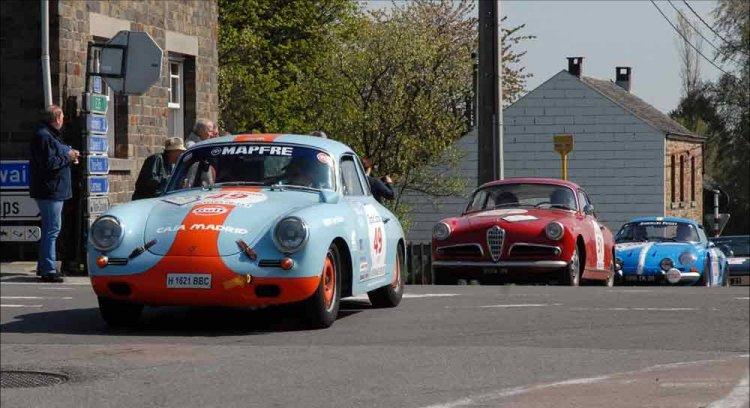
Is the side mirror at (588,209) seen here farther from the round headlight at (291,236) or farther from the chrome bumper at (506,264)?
the round headlight at (291,236)

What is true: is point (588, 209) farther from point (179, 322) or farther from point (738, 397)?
point (738, 397)

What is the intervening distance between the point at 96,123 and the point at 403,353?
30.2ft

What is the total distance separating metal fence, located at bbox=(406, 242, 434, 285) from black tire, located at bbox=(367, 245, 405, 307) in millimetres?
9739

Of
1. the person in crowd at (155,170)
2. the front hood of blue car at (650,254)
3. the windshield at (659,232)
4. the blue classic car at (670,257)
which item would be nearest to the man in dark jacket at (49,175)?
the person in crowd at (155,170)

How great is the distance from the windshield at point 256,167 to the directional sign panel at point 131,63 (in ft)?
18.3

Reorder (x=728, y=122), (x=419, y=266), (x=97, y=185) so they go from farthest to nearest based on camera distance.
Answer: (x=728, y=122) → (x=419, y=266) → (x=97, y=185)

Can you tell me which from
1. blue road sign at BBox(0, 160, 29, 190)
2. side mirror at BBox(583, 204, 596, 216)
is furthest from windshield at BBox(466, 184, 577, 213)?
blue road sign at BBox(0, 160, 29, 190)

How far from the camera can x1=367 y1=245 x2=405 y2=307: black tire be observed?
11664mm

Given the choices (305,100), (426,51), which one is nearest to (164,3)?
(426,51)

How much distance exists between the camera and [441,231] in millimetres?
16812

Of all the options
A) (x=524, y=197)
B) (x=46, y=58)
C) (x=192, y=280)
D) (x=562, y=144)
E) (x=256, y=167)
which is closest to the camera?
(x=192, y=280)

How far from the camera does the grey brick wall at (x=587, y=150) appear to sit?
46.0 meters

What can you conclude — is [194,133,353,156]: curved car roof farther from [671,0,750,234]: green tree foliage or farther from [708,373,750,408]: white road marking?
[671,0,750,234]: green tree foliage

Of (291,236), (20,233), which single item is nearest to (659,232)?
(20,233)
